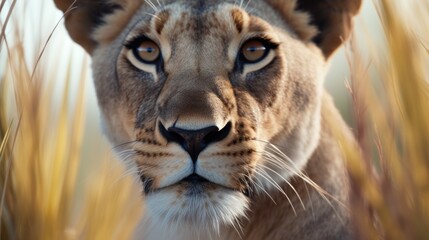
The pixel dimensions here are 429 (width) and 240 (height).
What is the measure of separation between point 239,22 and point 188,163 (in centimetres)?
71

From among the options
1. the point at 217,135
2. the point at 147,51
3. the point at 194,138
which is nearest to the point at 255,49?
the point at 147,51

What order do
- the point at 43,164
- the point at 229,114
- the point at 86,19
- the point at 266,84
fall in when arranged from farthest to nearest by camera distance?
the point at 86,19, the point at 266,84, the point at 229,114, the point at 43,164

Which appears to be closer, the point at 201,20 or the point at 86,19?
the point at 201,20

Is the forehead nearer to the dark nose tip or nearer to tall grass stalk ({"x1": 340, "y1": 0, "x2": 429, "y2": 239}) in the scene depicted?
the dark nose tip

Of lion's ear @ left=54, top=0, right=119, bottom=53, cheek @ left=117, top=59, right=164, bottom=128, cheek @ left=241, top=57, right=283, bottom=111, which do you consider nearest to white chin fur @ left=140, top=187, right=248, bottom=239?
cheek @ left=117, top=59, right=164, bottom=128

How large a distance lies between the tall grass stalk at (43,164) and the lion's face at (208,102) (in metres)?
0.24

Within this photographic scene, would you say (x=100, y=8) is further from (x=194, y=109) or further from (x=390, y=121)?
(x=390, y=121)

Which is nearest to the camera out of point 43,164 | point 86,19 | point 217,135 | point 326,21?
point 43,164

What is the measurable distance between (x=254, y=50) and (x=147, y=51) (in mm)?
402

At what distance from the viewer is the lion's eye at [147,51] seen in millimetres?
2883

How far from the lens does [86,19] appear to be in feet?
11.0

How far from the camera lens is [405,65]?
1.59 metres

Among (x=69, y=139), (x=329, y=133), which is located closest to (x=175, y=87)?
(x=69, y=139)

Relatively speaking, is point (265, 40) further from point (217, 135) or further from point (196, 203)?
point (196, 203)
